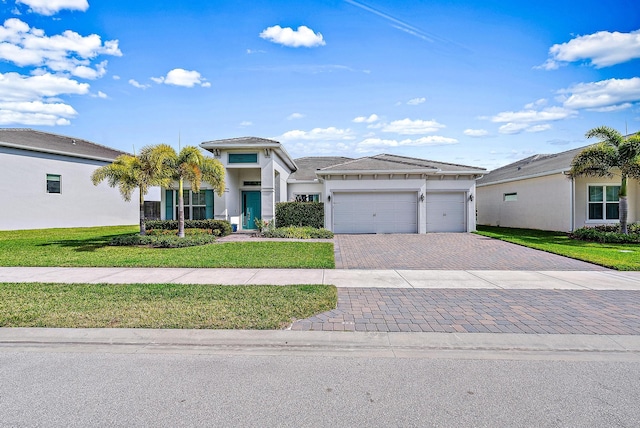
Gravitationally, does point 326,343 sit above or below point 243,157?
below

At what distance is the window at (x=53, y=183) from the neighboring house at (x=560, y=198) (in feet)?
96.6

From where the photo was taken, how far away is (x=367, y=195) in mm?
20344

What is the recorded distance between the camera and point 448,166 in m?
Result: 21.5

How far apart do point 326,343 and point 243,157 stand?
642 inches

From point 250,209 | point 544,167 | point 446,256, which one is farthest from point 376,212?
point 544,167

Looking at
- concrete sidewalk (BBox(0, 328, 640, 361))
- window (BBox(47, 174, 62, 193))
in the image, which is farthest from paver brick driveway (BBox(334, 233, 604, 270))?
window (BBox(47, 174, 62, 193))

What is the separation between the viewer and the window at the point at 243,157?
19.5 metres

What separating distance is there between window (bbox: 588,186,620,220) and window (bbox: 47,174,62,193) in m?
31.6

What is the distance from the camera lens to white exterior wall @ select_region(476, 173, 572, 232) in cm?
1886

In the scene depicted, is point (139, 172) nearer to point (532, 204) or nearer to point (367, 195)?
point (367, 195)

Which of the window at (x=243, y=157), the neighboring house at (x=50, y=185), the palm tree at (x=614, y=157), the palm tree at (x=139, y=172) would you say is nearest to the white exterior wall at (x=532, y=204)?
the palm tree at (x=614, y=157)

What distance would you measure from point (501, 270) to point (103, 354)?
9057 mm

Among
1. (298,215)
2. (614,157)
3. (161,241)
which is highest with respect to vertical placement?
(614,157)

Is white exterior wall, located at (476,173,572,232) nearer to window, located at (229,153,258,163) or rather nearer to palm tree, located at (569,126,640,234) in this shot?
palm tree, located at (569,126,640,234)
